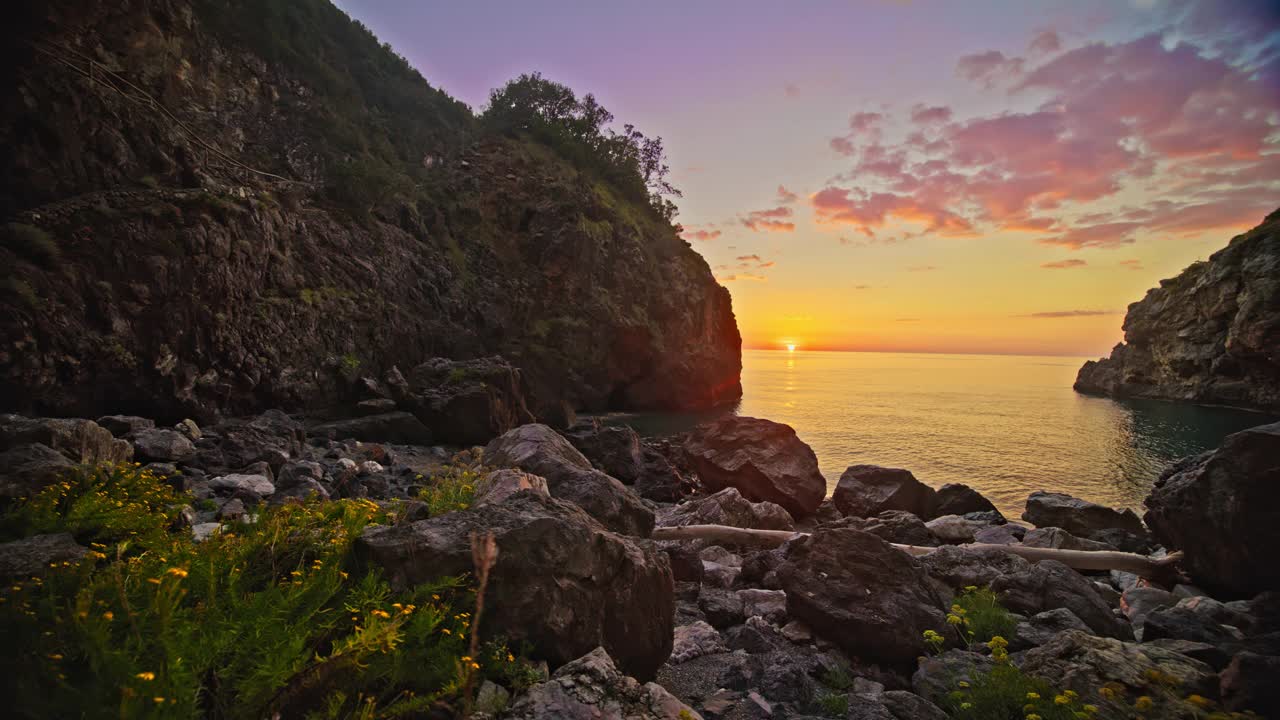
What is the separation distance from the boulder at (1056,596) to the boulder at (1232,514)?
3093 mm

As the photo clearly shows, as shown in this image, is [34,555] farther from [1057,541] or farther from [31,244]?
[31,244]

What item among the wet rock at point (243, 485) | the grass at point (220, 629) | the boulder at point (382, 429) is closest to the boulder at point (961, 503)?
the grass at point (220, 629)

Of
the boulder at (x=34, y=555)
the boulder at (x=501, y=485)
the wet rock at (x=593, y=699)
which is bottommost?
the wet rock at (x=593, y=699)

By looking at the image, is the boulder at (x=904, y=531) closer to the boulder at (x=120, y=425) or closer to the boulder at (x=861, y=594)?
the boulder at (x=861, y=594)

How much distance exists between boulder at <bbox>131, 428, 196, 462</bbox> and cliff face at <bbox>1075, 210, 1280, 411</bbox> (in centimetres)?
6838

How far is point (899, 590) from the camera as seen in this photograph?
6.75m

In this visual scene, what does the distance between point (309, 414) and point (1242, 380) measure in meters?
77.4

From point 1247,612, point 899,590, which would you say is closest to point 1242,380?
point 1247,612

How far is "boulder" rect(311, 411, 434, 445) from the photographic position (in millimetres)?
17297

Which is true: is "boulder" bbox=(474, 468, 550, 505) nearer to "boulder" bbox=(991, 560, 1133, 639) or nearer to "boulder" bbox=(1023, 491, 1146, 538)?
"boulder" bbox=(991, 560, 1133, 639)

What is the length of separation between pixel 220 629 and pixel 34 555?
1634 mm

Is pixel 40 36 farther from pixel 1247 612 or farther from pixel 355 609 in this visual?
pixel 1247 612

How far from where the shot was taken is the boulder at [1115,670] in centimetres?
427

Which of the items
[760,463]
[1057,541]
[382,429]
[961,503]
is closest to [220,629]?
[1057,541]
